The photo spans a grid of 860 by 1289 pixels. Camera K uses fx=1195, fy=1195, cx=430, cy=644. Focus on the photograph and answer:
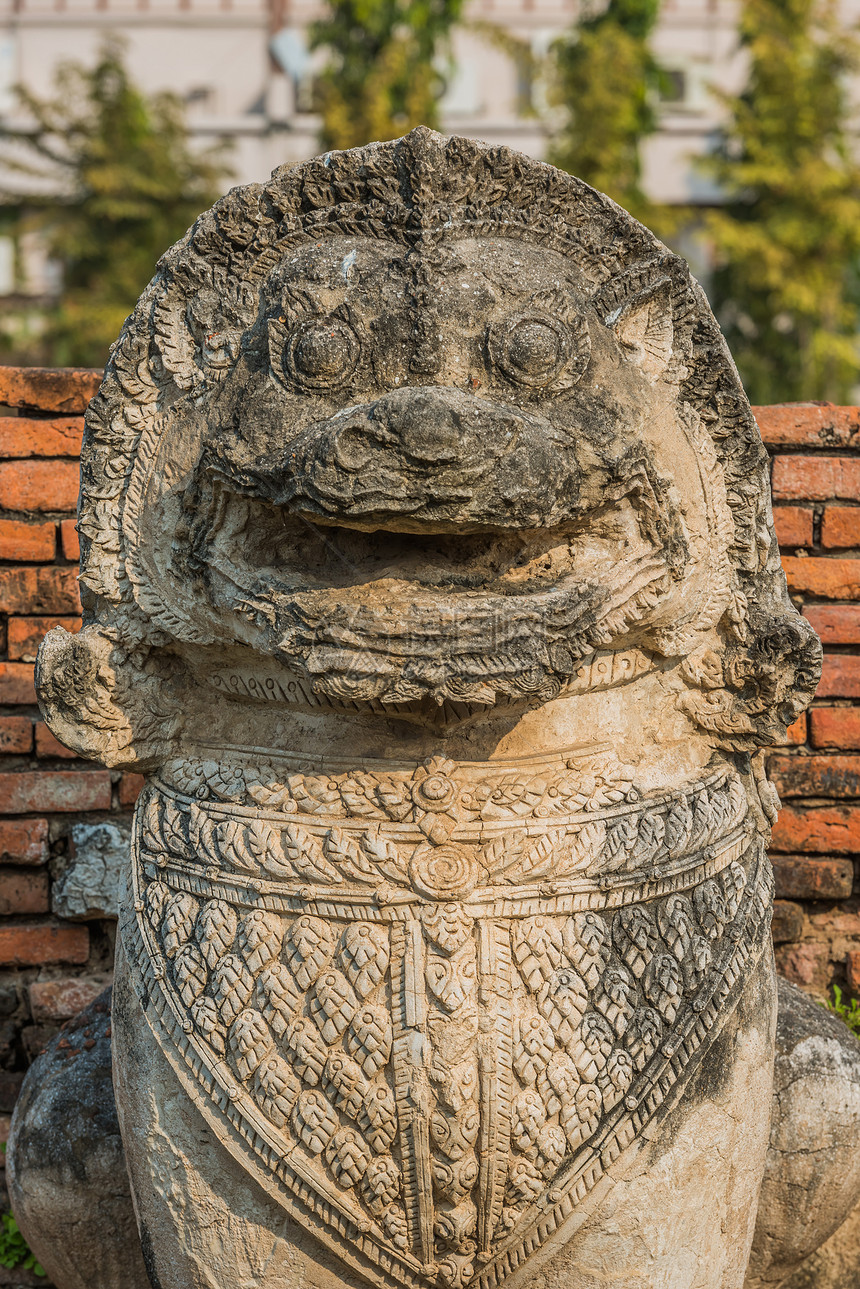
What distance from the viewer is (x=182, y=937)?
4.96 ft

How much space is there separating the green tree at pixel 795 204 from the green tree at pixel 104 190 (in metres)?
5.62

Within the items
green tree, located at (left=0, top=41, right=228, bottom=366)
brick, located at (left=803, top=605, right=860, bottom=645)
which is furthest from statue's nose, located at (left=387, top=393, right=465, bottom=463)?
green tree, located at (left=0, top=41, right=228, bottom=366)

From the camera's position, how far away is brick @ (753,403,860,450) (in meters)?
2.47

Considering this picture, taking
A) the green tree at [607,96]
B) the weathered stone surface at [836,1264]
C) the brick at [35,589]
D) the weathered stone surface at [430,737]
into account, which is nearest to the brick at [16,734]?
the brick at [35,589]

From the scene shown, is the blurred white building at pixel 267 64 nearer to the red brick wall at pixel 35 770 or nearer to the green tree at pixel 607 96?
the green tree at pixel 607 96

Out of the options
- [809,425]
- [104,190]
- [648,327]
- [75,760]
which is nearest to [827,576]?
[809,425]

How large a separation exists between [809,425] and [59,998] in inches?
77.8

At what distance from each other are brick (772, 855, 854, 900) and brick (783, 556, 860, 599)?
57 centimetres

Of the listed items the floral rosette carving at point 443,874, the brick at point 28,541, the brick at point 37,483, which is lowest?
the floral rosette carving at point 443,874

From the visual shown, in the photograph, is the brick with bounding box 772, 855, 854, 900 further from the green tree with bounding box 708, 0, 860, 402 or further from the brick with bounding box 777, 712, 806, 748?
the green tree with bounding box 708, 0, 860, 402

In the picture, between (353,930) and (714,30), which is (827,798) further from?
(714,30)

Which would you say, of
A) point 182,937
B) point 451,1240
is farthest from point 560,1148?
point 182,937

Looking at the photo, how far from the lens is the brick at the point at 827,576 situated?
2527 millimetres

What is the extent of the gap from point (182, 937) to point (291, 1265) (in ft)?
1.40
